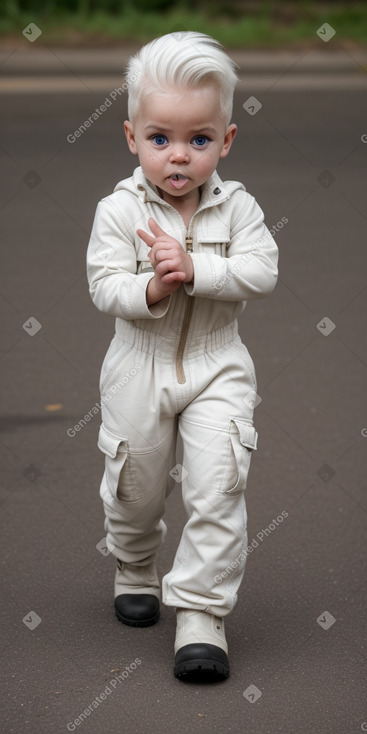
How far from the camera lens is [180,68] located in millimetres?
3357

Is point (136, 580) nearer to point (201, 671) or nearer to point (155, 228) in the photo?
point (201, 671)

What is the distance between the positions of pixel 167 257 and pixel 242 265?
0.26 metres

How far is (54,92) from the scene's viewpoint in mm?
14031

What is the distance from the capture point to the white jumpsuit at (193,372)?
3.52m

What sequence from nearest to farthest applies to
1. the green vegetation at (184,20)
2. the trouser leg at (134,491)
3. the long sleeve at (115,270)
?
1. the long sleeve at (115,270)
2. the trouser leg at (134,491)
3. the green vegetation at (184,20)

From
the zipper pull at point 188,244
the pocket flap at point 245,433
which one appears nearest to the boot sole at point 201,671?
the pocket flap at point 245,433

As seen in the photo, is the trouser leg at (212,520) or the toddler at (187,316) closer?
the toddler at (187,316)

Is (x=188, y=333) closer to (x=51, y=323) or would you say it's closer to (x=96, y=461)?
(x=96, y=461)

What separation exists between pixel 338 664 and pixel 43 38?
618 inches

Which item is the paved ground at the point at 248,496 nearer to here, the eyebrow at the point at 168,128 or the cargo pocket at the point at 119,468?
the cargo pocket at the point at 119,468

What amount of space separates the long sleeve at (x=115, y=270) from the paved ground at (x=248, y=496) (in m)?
1.05

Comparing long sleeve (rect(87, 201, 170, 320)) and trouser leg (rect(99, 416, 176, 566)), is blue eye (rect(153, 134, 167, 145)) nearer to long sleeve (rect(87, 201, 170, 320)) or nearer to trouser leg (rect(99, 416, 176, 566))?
long sleeve (rect(87, 201, 170, 320))

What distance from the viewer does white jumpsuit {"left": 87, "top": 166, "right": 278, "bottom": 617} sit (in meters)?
3.52

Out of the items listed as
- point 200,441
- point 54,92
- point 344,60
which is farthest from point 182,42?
point 344,60
